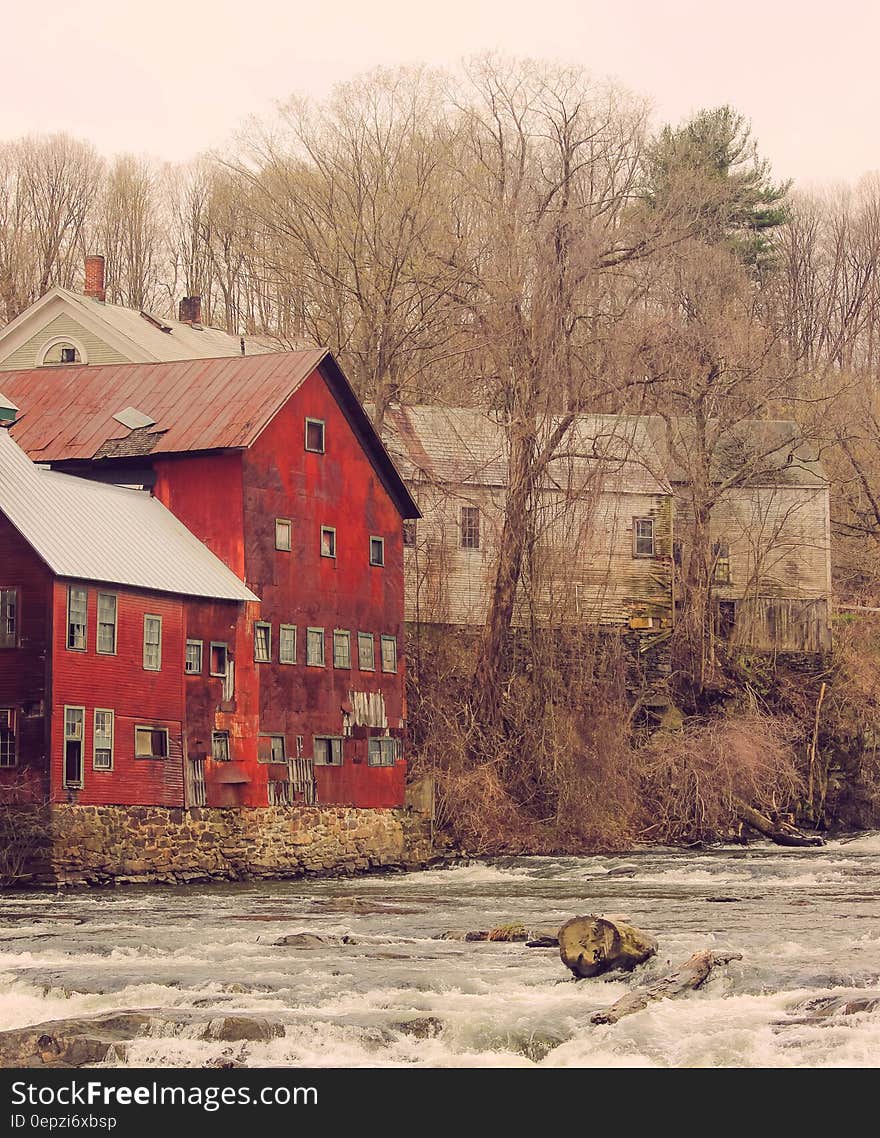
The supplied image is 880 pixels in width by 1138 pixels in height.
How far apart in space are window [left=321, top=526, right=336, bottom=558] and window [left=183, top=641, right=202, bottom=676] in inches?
227

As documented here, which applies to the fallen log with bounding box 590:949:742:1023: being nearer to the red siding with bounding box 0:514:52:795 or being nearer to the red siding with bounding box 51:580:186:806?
the red siding with bounding box 51:580:186:806

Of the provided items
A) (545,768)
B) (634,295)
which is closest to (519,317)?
(634,295)

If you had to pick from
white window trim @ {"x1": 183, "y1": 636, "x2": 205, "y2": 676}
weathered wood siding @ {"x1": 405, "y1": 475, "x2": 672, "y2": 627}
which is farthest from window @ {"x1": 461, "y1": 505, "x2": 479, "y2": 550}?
white window trim @ {"x1": 183, "y1": 636, "x2": 205, "y2": 676}

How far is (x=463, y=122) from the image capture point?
57.1 m

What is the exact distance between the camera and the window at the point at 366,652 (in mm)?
49281

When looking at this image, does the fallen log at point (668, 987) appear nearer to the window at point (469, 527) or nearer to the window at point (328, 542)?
the window at point (328, 542)

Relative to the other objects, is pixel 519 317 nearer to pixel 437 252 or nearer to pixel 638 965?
pixel 437 252

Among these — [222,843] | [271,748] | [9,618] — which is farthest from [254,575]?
[9,618]

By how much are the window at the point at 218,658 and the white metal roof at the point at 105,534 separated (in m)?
1.13

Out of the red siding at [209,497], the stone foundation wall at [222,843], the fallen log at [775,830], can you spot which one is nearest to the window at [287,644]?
the red siding at [209,497]

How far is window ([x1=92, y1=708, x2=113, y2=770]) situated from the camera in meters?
39.8
